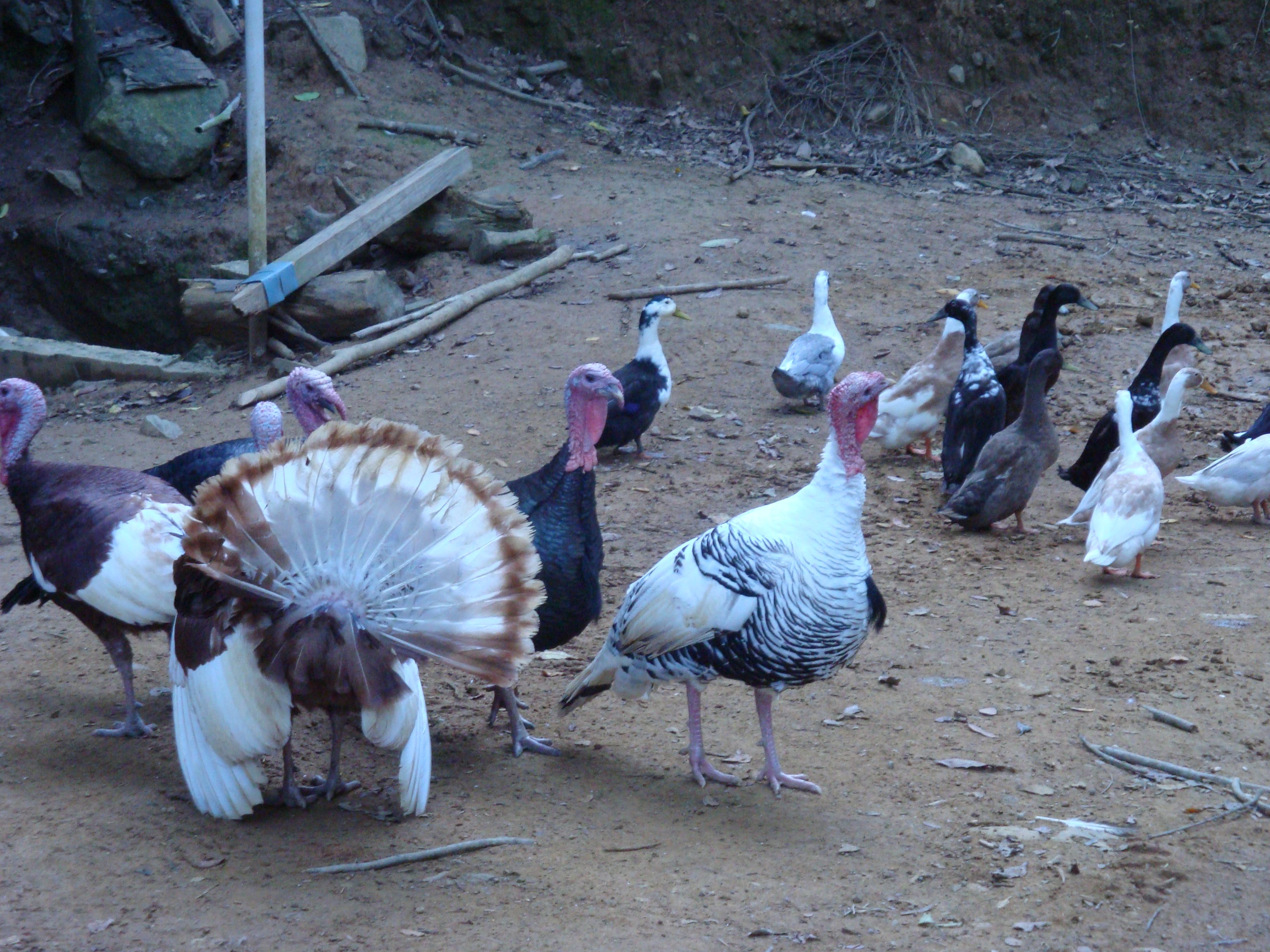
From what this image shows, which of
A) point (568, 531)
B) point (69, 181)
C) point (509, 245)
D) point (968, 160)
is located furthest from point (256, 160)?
point (968, 160)

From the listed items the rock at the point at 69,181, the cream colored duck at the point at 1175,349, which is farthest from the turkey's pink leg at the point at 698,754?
the rock at the point at 69,181

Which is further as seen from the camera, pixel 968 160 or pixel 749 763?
pixel 968 160

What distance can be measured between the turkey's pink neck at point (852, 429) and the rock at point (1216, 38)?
12897mm

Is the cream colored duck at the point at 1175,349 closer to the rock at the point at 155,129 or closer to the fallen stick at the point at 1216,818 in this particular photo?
the fallen stick at the point at 1216,818

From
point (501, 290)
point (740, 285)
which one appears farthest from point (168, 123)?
point (740, 285)

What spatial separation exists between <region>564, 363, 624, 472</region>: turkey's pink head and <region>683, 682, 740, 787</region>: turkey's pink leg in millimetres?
1000

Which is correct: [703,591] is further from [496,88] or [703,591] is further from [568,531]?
[496,88]

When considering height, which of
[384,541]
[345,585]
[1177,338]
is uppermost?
[1177,338]

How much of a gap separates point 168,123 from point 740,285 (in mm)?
6519

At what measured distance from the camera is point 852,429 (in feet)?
12.9

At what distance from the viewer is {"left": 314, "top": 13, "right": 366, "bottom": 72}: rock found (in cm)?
1313

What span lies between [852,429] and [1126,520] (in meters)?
2.42

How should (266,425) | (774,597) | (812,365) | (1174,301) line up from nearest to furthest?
(774,597) < (266,425) < (812,365) < (1174,301)

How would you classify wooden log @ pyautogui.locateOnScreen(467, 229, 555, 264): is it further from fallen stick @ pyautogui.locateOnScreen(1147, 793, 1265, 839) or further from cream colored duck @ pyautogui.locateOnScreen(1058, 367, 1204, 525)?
fallen stick @ pyautogui.locateOnScreen(1147, 793, 1265, 839)
